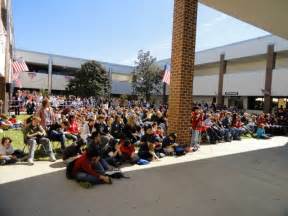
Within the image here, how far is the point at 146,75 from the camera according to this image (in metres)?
36.4

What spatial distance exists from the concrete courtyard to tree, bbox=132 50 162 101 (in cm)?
2987

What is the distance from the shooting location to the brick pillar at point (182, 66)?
27.6 feet

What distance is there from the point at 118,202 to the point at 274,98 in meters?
25.0

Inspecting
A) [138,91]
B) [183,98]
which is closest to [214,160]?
[183,98]

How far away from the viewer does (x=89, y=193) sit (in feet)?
15.4

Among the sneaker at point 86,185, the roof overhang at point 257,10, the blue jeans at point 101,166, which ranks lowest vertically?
the sneaker at point 86,185

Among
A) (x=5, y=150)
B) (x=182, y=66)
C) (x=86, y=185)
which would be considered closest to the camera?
(x=86, y=185)

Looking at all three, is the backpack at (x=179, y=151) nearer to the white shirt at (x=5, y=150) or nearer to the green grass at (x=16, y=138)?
the white shirt at (x=5, y=150)

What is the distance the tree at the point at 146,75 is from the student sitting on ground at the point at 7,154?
30.4 meters

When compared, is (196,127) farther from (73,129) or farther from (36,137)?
(36,137)

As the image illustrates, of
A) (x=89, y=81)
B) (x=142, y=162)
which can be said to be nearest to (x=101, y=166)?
(x=142, y=162)

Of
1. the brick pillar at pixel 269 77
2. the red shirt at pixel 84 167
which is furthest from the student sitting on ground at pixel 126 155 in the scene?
the brick pillar at pixel 269 77

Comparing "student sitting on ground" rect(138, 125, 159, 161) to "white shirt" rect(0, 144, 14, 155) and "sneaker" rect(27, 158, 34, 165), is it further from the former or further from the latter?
"white shirt" rect(0, 144, 14, 155)

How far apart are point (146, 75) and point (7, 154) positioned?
30.6m
